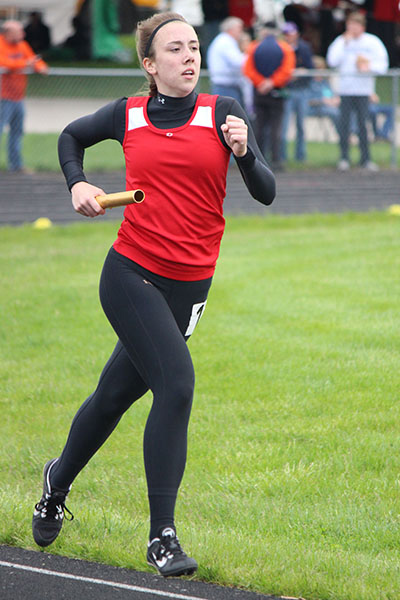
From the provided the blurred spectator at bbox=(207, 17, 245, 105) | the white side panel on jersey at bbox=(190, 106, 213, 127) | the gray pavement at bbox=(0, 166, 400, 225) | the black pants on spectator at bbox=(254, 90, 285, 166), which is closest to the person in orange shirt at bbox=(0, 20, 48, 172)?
the gray pavement at bbox=(0, 166, 400, 225)

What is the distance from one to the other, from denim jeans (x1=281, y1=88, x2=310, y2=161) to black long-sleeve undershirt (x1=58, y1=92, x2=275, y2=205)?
12.5m

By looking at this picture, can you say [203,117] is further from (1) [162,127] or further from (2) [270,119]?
(2) [270,119]

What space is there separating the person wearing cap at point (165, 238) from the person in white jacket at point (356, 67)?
1210cm

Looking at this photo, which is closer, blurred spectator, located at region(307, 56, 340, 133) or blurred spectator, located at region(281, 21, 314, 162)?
blurred spectator, located at region(281, 21, 314, 162)

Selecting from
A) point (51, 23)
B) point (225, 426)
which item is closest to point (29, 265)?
point (225, 426)

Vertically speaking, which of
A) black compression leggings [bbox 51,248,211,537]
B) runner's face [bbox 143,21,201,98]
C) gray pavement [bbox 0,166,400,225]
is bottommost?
gray pavement [bbox 0,166,400,225]

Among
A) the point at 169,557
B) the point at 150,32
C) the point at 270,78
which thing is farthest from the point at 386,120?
the point at 169,557

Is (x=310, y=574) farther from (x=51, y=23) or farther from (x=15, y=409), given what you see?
(x=51, y=23)

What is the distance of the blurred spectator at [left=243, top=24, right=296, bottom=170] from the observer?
14.9 metres

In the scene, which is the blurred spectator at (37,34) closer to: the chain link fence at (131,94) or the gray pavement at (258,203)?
the chain link fence at (131,94)

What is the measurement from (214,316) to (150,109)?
4050mm

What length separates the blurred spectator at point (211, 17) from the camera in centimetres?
2508

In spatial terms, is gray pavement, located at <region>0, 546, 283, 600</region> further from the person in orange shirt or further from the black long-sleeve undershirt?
the person in orange shirt

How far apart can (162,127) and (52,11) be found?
27.8m
